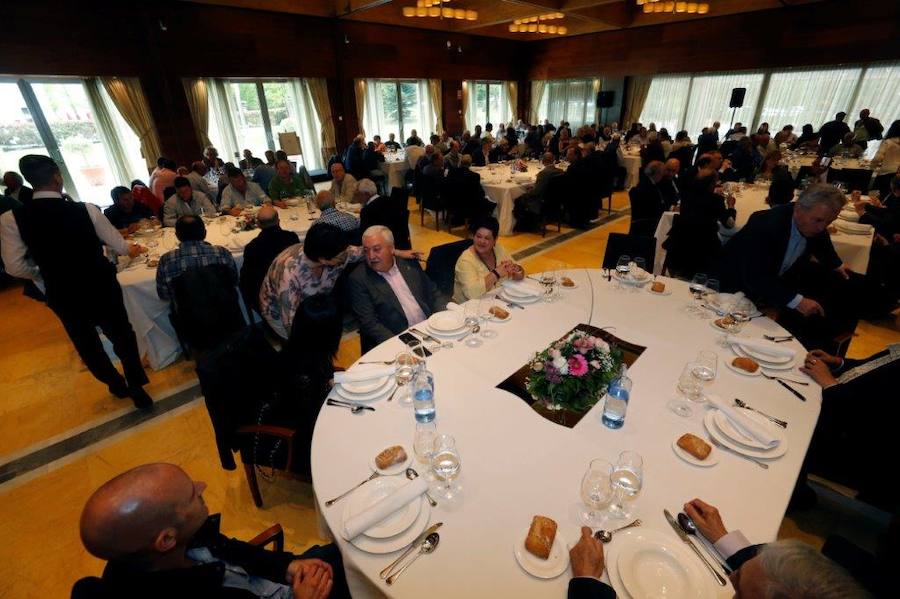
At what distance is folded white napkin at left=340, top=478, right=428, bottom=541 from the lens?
119 cm

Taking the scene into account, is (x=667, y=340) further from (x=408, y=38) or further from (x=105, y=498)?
(x=408, y=38)

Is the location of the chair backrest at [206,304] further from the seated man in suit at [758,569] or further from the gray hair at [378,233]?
the seated man in suit at [758,569]

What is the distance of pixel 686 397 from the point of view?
69.1 inches

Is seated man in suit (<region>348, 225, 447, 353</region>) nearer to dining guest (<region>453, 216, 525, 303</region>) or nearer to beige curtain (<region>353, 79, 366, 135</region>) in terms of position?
dining guest (<region>453, 216, 525, 303</region>)

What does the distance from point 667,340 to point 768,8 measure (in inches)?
525

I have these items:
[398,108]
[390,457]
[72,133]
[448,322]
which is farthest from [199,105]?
[390,457]

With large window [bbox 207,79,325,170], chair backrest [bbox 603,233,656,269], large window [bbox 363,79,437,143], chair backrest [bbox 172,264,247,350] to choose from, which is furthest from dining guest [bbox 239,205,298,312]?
large window [bbox 363,79,437,143]

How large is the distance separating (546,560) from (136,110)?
10.8m

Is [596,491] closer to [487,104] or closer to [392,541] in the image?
[392,541]

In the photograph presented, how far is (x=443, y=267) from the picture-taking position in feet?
10.5

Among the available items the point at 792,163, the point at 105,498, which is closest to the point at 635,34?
the point at 792,163

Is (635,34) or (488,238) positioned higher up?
(635,34)

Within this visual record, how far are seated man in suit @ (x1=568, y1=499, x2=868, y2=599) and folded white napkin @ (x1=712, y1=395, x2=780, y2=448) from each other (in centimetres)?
46

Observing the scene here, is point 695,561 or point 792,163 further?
point 792,163
